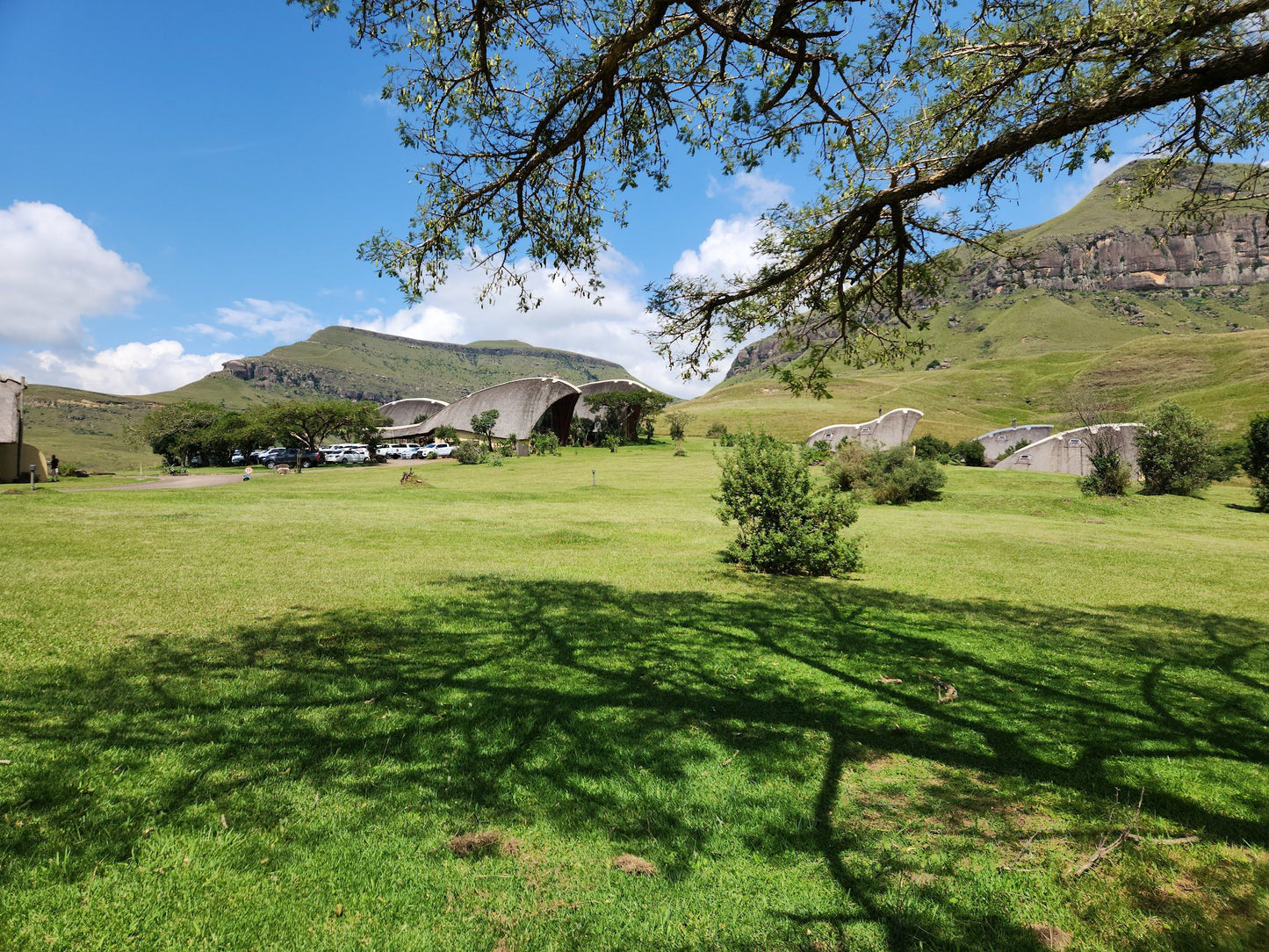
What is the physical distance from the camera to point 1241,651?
6855 mm

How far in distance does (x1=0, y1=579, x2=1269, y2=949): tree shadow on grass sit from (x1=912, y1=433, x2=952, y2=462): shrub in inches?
1446

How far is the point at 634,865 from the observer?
2.99 meters

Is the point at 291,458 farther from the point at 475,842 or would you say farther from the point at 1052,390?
the point at 1052,390

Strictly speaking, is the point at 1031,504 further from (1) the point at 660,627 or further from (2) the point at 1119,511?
(1) the point at 660,627

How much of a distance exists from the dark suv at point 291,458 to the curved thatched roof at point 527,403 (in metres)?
19.5

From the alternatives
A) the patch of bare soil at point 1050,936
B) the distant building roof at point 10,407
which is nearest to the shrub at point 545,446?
the distant building roof at point 10,407

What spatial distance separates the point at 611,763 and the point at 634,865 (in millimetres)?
983

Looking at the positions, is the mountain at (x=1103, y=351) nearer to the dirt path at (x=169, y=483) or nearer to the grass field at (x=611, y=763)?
the grass field at (x=611, y=763)

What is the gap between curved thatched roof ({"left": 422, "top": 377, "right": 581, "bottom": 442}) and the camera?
75.5 meters

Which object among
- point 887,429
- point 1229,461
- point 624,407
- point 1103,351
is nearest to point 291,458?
point 624,407

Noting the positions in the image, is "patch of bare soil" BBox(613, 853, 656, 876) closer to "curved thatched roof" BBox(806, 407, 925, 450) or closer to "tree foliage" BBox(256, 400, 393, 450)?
"curved thatched roof" BBox(806, 407, 925, 450)

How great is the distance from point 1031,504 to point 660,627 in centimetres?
2306

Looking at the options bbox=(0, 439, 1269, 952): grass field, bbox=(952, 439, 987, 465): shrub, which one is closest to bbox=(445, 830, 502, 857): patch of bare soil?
bbox=(0, 439, 1269, 952): grass field

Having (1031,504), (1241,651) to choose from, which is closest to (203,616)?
(1241,651)
